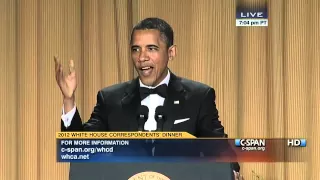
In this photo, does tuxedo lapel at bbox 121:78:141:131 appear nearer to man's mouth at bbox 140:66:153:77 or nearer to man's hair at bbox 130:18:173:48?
man's mouth at bbox 140:66:153:77

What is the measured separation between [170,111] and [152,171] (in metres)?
0.25

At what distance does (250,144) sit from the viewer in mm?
1333

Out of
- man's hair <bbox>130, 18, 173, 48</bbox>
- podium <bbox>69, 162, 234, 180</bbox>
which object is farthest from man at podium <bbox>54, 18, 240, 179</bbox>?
podium <bbox>69, 162, 234, 180</bbox>

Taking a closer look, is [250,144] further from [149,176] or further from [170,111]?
[149,176]

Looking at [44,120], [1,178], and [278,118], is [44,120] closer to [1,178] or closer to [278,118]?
[1,178]

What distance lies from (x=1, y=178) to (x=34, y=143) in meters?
0.16

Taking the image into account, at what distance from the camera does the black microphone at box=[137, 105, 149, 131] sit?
135cm

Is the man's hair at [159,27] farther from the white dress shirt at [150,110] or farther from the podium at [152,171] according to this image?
the podium at [152,171]

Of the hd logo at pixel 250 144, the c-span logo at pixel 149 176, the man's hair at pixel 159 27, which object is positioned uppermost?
the man's hair at pixel 159 27

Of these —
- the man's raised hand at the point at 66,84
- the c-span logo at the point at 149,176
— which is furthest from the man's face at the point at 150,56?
the c-span logo at the point at 149,176

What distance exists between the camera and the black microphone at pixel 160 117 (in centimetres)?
134

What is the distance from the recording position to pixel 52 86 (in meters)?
1.55

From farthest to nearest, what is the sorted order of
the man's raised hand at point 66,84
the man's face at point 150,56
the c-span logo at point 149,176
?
the man's face at point 150,56 → the man's raised hand at point 66,84 → the c-span logo at point 149,176

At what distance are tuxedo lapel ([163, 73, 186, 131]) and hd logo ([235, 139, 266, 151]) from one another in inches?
7.3
